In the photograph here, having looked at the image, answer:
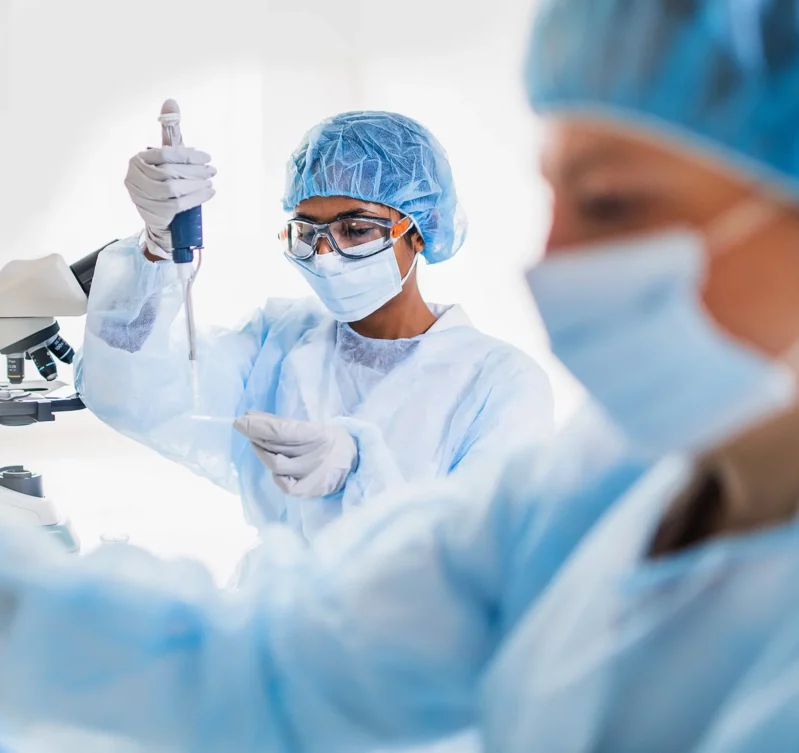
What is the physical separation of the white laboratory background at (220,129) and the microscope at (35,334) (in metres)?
1.54

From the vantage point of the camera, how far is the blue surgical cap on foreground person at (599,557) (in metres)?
0.56

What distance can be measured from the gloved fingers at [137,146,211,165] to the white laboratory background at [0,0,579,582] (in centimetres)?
189

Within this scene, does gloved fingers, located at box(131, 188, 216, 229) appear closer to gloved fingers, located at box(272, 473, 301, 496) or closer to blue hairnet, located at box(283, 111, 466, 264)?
blue hairnet, located at box(283, 111, 466, 264)

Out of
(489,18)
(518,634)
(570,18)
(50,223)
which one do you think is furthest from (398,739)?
(50,223)

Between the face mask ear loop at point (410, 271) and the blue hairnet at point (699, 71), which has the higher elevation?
the blue hairnet at point (699, 71)

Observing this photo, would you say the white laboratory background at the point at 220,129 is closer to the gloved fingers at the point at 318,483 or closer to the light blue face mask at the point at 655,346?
the gloved fingers at the point at 318,483

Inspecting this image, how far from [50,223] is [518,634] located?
3962 mm

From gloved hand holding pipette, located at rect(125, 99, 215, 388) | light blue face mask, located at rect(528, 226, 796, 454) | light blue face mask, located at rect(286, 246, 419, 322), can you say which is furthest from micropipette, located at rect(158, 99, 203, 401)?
light blue face mask, located at rect(528, 226, 796, 454)

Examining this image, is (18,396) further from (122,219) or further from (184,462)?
(122,219)

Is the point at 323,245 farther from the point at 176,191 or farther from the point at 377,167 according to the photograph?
the point at 176,191

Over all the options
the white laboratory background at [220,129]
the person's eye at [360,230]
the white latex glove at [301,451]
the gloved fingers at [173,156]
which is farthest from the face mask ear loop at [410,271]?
the white laboratory background at [220,129]

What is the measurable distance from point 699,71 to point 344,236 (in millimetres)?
1259

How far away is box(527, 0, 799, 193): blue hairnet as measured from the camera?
54cm

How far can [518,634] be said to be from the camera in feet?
2.22
